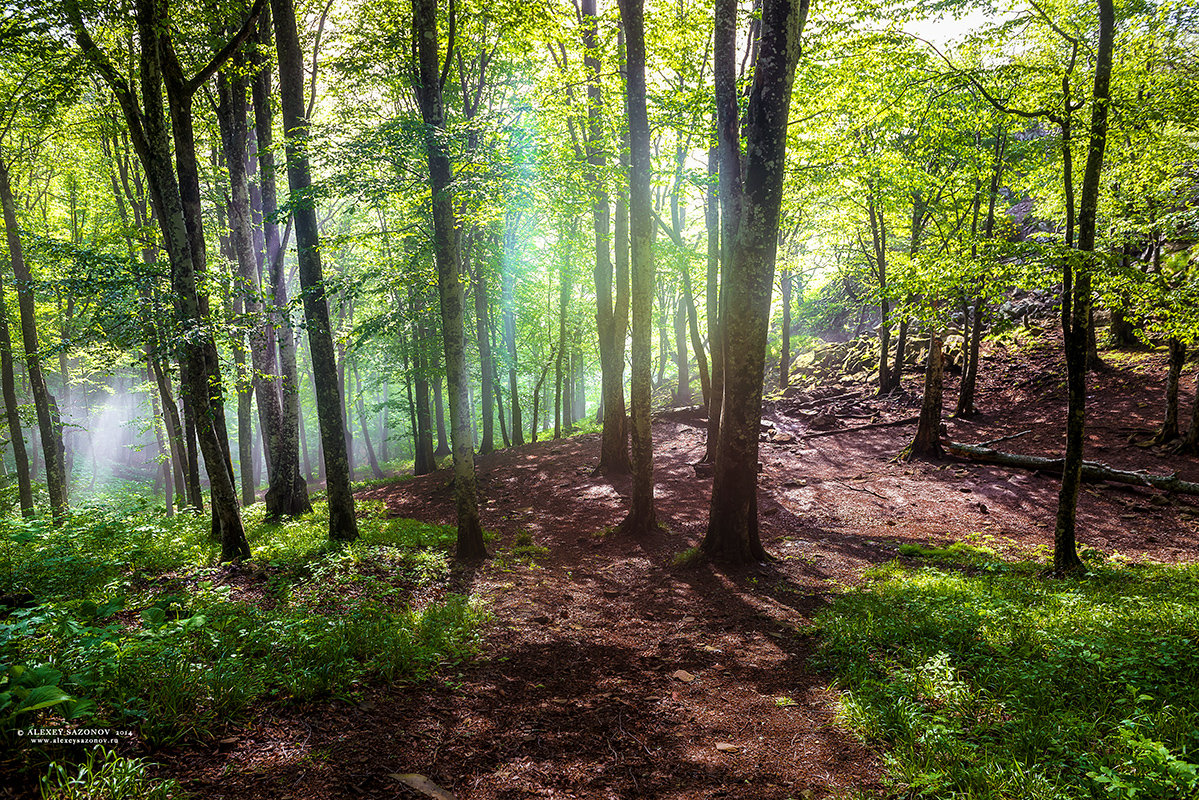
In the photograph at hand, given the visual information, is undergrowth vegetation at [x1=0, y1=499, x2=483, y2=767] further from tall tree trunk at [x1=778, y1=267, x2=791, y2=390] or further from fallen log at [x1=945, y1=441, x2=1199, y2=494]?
tall tree trunk at [x1=778, y1=267, x2=791, y2=390]

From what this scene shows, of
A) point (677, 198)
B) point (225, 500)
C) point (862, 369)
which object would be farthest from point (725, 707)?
point (862, 369)

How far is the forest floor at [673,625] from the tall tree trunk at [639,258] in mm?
849

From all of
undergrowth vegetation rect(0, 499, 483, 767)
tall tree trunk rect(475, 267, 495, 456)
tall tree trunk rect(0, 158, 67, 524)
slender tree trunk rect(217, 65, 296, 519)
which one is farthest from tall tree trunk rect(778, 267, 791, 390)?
tall tree trunk rect(0, 158, 67, 524)

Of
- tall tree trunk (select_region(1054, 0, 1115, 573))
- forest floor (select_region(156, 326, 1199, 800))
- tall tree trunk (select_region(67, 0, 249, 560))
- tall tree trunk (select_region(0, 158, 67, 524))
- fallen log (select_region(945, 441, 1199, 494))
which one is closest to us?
forest floor (select_region(156, 326, 1199, 800))

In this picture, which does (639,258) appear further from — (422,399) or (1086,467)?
(422,399)

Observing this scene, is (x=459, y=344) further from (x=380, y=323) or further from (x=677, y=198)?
(x=677, y=198)

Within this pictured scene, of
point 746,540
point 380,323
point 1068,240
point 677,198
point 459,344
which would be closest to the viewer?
point 1068,240

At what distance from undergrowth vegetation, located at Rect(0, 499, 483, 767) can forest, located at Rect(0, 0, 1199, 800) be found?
0.05 m

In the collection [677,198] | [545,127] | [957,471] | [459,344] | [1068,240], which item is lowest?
[957,471]

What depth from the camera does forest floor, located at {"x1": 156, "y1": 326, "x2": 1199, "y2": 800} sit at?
3336 millimetres

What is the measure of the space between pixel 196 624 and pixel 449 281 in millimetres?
5691

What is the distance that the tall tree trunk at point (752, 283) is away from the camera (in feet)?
23.1

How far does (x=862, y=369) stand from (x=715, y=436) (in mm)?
13341

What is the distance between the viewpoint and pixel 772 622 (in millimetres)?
6027
